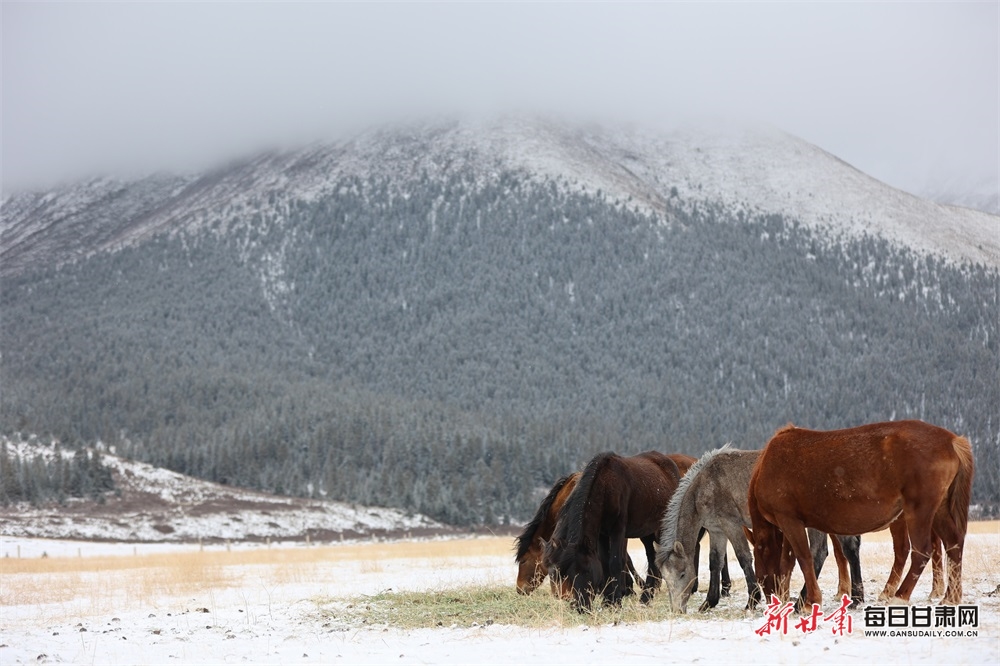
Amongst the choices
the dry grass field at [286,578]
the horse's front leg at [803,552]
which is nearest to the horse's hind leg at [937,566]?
the horse's front leg at [803,552]

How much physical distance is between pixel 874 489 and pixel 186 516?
63.0 metres

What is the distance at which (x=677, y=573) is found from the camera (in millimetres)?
12430

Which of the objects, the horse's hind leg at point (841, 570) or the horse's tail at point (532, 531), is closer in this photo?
the horse's hind leg at point (841, 570)

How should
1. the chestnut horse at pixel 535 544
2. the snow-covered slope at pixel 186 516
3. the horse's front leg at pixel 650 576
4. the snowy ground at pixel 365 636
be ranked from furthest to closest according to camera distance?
the snow-covered slope at pixel 186 516 < the chestnut horse at pixel 535 544 < the horse's front leg at pixel 650 576 < the snowy ground at pixel 365 636

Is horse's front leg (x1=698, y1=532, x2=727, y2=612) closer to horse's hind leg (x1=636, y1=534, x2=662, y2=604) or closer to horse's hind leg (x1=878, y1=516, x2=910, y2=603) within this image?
horse's hind leg (x1=636, y1=534, x2=662, y2=604)

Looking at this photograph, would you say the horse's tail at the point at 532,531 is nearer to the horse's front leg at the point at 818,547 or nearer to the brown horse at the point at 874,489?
the horse's front leg at the point at 818,547

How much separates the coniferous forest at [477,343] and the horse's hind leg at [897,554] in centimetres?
7103

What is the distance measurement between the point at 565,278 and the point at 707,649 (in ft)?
536

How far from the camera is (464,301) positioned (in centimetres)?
16812

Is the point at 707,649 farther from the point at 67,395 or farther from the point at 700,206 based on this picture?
the point at 700,206

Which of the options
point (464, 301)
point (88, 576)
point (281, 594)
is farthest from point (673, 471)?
point (464, 301)

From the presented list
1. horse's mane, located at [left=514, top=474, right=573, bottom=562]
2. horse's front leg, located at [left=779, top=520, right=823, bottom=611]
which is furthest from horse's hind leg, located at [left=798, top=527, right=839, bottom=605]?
horse's mane, located at [left=514, top=474, right=573, bottom=562]

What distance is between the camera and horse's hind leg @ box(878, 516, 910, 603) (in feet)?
35.6

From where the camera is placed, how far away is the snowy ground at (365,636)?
29.0ft
